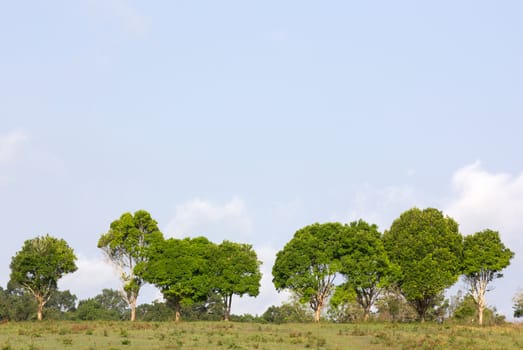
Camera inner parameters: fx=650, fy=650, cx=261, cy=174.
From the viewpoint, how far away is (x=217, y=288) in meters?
95.9

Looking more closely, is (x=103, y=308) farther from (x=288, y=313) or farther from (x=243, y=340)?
(x=243, y=340)

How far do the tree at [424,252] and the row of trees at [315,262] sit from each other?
138mm

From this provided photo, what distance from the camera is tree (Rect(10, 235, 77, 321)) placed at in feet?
313

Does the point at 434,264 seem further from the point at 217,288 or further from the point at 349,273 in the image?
the point at 217,288

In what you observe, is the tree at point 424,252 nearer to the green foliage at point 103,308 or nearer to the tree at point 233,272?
the tree at point 233,272

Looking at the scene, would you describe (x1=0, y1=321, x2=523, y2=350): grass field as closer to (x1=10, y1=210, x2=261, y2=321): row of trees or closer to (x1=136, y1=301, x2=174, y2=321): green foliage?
(x1=10, y1=210, x2=261, y2=321): row of trees

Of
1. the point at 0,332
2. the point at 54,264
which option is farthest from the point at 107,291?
the point at 0,332

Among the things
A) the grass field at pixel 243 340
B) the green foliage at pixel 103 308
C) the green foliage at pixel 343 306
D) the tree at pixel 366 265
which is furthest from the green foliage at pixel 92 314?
the grass field at pixel 243 340

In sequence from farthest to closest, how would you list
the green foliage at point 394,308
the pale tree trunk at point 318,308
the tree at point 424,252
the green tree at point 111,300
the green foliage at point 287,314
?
the green tree at point 111,300 < the green foliage at point 287,314 < the green foliage at point 394,308 < the pale tree trunk at point 318,308 < the tree at point 424,252

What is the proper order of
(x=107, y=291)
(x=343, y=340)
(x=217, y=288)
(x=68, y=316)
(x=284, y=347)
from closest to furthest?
1. (x=284, y=347)
2. (x=343, y=340)
3. (x=217, y=288)
4. (x=68, y=316)
5. (x=107, y=291)

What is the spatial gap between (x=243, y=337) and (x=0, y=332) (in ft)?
76.0

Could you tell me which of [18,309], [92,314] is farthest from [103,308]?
[18,309]

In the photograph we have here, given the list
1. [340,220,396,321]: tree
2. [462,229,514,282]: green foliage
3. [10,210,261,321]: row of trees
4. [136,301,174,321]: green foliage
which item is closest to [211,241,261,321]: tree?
[10,210,261,321]: row of trees

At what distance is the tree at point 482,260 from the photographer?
9156 cm
